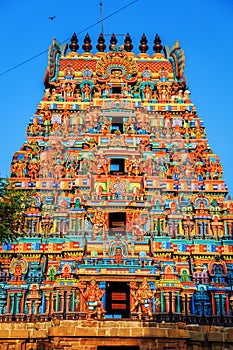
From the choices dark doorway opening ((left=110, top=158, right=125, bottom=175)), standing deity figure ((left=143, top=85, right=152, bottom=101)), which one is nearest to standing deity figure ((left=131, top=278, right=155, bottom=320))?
dark doorway opening ((left=110, top=158, right=125, bottom=175))

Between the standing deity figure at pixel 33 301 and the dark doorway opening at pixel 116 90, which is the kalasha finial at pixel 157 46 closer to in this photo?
the dark doorway opening at pixel 116 90

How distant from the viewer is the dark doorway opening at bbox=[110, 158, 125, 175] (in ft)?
91.0

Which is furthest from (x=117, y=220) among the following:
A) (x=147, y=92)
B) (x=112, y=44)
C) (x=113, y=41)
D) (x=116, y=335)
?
(x=113, y=41)

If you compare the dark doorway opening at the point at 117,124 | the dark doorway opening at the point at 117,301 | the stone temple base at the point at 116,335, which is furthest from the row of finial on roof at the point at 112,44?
the stone temple base at the point at 116,335

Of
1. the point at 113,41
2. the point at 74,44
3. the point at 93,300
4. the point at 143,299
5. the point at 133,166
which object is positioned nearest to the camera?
the point at 93,300

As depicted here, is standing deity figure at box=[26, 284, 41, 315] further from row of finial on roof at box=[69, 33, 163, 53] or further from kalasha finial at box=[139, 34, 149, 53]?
kalasha finial at box=[139, 34, 149, 53]

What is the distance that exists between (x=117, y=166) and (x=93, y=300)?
8918 mm

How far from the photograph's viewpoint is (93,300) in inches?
847

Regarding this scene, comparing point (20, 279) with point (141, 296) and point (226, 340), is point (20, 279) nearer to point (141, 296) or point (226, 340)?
point (141, 296)

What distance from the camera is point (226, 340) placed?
21297 mm

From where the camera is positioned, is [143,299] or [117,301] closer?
[143,299]

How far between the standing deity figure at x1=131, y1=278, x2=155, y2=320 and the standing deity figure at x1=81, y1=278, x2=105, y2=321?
1.46m

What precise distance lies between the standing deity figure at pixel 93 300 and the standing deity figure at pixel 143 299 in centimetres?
146

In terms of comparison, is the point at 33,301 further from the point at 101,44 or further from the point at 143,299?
the point at 101,44
